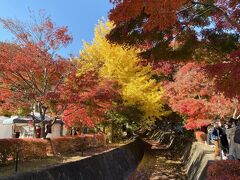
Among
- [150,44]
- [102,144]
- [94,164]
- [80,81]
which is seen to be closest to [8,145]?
[94,164]

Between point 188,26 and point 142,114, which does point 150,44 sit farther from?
point 142,114

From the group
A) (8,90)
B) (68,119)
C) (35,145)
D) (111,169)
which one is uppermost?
(8,90)

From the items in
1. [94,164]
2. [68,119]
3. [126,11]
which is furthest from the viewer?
[68,119]

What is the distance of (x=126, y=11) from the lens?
30.2 feet

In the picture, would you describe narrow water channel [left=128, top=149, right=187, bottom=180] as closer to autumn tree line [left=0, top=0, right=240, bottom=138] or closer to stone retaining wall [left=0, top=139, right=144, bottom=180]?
stone retaining wall [left=0, top=139, right=144, bottom=180]

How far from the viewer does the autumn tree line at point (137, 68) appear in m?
9.50

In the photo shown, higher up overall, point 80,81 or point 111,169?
point 80,81

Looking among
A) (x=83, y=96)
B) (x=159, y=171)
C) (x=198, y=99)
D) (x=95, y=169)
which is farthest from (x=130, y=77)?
(x=95, y=169)

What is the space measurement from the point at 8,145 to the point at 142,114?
1600cm

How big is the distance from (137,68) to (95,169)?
1467 centimetres

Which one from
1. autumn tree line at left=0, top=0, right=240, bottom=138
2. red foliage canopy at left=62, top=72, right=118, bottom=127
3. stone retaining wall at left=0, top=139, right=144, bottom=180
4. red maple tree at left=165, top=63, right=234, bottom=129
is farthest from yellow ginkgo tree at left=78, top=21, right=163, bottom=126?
red foliage canopy at left=62, top=72, right=118, bottom=127

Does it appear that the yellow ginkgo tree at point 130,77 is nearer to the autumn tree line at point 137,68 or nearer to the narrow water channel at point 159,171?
the autumn tree line at point 137,68

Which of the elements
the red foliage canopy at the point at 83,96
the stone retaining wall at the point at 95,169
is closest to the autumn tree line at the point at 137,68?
the red foliage canopy at the point at 83,96

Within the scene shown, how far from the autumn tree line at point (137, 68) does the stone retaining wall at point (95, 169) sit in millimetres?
3314
